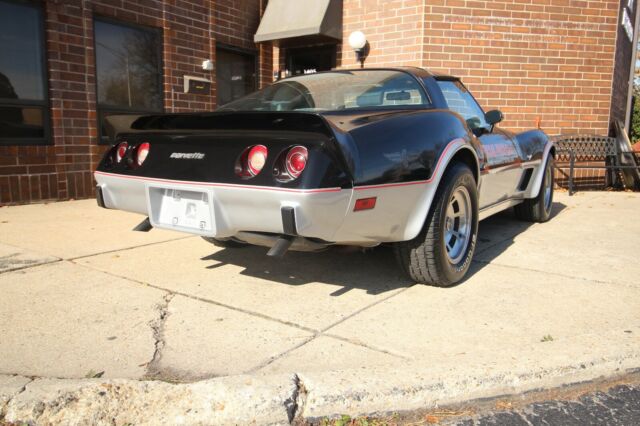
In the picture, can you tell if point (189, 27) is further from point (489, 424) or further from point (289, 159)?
point (489, 424)

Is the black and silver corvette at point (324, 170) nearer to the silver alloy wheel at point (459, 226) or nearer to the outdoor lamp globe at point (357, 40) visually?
the silver alloy wheel at point (459, 226)

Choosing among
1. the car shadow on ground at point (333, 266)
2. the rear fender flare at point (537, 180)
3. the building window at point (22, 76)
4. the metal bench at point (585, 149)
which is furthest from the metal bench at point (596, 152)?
the building window at point (22, 76)

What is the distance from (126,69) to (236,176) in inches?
218

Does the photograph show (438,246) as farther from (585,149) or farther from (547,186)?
(585,149)

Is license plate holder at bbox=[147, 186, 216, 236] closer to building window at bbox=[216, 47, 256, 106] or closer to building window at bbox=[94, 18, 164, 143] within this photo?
building window at bbox=[94, 18, 164, 143]

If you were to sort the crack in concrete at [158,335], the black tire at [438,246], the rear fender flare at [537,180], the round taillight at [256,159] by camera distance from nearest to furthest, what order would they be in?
the crack in concrete at [158,335], the round taillight at [256,159], the black tire at [438,246], the rear fender flare at [537,180]

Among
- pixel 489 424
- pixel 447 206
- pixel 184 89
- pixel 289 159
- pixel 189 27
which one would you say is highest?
pixel 189 27

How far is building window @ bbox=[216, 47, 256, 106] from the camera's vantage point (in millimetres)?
8922

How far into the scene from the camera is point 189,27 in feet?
26.3

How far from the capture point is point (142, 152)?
3234mm

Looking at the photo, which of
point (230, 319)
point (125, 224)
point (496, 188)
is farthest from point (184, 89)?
point (230, 319)

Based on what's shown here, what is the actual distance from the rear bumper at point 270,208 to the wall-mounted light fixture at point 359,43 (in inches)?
254

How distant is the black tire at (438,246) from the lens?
312 cm

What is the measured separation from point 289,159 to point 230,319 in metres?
0.94
